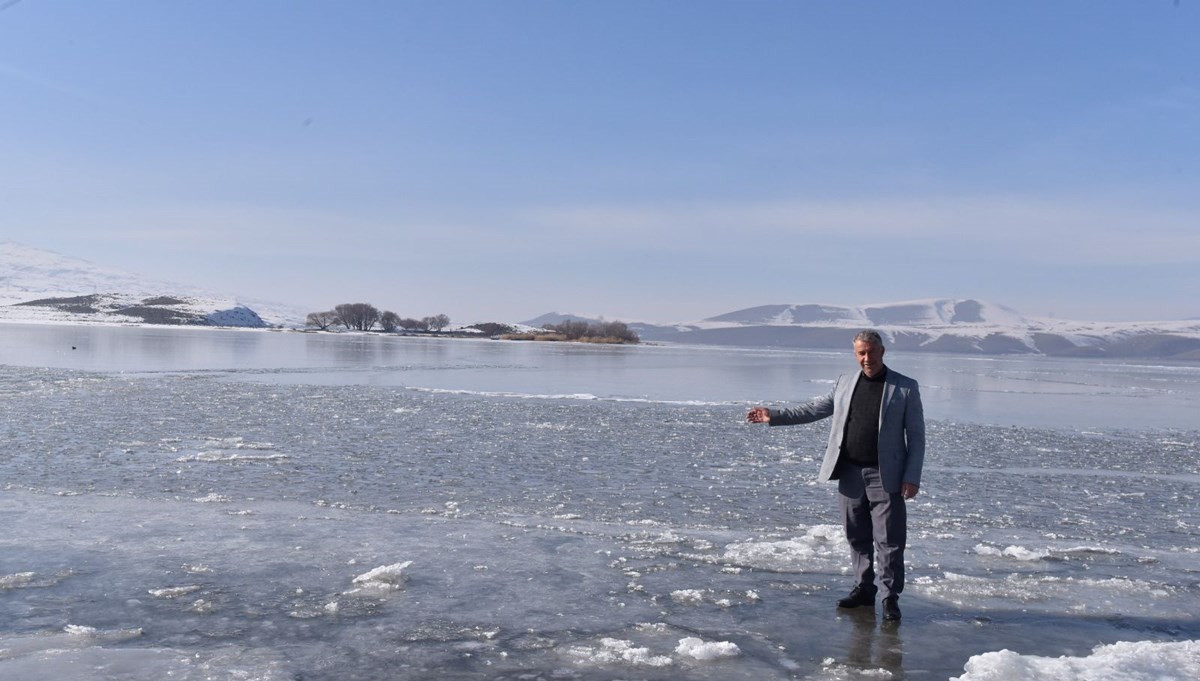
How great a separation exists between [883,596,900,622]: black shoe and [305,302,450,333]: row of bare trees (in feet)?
540

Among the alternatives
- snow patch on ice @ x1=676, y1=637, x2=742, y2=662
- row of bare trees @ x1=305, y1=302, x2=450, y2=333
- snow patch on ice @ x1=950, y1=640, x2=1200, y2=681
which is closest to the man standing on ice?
snow patch on ice @ x1=950, y1=640, x2=1200, y2=681

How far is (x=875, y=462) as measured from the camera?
6.84 m

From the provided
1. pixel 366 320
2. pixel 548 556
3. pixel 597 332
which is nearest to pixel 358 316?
pixel 366 320

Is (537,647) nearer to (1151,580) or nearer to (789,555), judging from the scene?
(789,555)

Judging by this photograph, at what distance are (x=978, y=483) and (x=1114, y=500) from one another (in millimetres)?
1748

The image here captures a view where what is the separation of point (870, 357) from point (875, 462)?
0.78 meters

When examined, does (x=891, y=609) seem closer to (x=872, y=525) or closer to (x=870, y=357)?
(x=872, y=525)

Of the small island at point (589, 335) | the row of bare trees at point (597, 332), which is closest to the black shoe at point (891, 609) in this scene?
the small island at point (589, 335)

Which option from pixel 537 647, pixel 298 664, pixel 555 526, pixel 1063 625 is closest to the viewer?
pixel 298 664

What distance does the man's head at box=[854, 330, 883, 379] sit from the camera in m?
6.80

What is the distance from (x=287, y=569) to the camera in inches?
298

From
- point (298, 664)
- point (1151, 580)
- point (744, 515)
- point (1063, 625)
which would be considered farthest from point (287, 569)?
point (1151, 580)

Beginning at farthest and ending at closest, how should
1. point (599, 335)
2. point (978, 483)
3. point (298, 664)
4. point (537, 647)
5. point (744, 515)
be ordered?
point (599, 335)
point (978, 483)
point (744, 515)
point (537, 647)
point (298, 664)

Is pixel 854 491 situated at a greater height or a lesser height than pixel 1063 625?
greater
